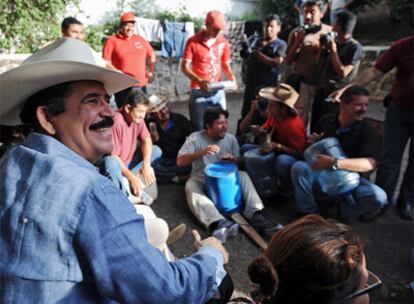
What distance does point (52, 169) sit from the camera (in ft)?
3.62

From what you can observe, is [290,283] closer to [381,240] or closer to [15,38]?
[381,240]

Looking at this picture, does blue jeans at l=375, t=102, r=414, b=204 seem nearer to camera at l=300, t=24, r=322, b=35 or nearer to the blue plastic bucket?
the blue plastic bucket

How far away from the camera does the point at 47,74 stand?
1327mm

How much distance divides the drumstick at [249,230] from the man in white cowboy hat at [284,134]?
1.72 feet

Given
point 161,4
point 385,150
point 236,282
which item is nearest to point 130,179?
point 236,282

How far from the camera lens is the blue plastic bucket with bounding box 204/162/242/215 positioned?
131 inches

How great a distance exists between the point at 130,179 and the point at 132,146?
0.49m

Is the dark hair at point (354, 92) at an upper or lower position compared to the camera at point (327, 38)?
lower

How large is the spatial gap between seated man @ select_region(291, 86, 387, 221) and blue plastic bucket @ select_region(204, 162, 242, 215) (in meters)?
0.55

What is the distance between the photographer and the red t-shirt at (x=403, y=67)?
3.28 m

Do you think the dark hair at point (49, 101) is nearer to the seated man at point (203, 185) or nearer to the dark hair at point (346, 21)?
the seated man at point (203, 185)

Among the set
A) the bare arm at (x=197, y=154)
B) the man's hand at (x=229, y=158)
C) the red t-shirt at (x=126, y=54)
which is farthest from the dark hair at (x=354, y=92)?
the red t-shirt at (x=126, y=54)

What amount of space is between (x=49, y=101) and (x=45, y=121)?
80 mm

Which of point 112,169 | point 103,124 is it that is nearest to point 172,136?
point 112,169
